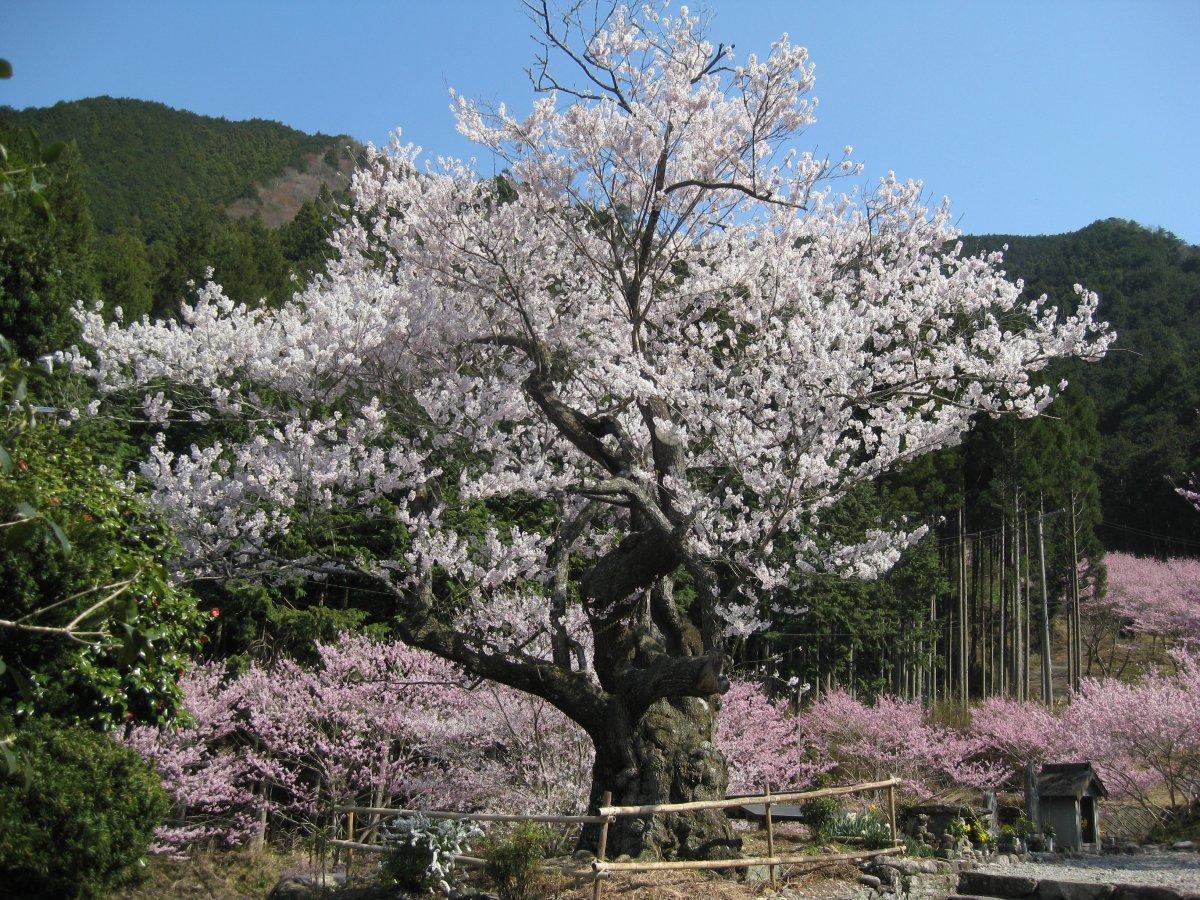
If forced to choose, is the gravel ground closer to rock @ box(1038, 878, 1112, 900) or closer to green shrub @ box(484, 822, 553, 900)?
rock @ box(1038, 878, 1112, 900)

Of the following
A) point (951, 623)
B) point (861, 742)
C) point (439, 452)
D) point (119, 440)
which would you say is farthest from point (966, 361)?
point (951, 623)

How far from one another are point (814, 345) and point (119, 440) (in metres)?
12.4

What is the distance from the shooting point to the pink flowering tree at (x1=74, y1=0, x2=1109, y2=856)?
7.50 metres

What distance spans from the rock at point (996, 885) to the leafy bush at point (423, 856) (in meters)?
3.82

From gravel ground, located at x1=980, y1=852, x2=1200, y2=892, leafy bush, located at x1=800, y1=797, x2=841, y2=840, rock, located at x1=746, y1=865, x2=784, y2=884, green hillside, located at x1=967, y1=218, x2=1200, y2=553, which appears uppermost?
green hillside, located at x1=967, y1=218, x2=1200, y2=553

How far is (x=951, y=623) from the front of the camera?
29.6 metres

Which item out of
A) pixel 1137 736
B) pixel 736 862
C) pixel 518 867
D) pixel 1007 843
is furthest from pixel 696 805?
pixel 1137 736

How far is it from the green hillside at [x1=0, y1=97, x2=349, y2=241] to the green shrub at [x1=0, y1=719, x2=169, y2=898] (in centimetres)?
3930

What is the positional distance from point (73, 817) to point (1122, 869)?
8.97m

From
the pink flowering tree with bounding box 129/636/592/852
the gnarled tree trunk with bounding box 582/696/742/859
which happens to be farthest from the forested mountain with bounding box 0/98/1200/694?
the gnarled tree trunk with bounding box 582/696/742/859

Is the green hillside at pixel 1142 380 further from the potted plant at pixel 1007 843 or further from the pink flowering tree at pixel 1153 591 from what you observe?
the potted plant at pixel 1007 843

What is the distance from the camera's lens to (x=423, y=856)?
676cm

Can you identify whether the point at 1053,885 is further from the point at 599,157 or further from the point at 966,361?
the point at 599,157

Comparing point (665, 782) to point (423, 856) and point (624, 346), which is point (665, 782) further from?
point (624, 346)
